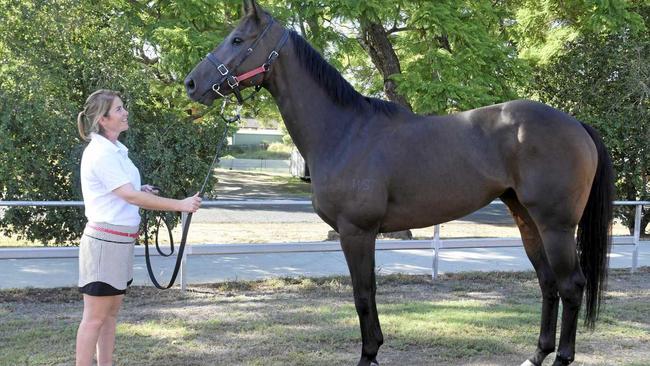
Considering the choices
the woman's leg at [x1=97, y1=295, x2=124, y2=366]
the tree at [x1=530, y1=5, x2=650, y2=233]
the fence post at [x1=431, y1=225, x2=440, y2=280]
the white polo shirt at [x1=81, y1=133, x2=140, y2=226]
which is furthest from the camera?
the tree at [x1=530, y1=5, x2=650, y2=233]

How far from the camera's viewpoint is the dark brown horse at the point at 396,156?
11.6 ft

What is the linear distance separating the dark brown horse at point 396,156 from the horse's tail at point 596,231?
23 centimetres

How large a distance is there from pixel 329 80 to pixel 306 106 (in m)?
0.22

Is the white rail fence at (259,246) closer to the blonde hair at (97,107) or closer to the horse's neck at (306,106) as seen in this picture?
the horse's neck at (306,106)

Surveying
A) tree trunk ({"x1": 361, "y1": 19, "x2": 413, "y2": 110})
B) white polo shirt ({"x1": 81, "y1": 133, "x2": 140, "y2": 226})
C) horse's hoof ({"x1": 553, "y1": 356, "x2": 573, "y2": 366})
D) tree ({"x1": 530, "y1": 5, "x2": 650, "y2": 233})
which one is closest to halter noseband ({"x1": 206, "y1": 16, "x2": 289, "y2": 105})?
white polo shirt ({"x1": 81, "y1": 133, "x2": 140, "y2": 226})

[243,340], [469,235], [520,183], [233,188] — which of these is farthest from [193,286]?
[233,188]

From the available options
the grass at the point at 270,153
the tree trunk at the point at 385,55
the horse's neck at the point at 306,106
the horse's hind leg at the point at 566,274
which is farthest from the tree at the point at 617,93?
the grass at the point at 270,153

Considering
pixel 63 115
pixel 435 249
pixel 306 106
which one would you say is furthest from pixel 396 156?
pixel 63 115

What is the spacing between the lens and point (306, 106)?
371cm

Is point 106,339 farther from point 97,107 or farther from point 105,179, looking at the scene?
point 97,107

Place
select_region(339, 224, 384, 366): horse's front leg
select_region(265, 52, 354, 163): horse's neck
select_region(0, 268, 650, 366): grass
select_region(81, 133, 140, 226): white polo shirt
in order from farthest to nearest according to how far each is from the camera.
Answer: select_region(0, 268, 650, 366): grass
select_region(265, 52, 354, 163): horse's neck
select_region(339, 224, 384, 366): horse's front leg
select_region(81, 133, 140, 226): white polo shirt

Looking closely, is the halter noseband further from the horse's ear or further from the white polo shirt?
the white polo shirt

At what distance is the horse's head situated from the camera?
354cm

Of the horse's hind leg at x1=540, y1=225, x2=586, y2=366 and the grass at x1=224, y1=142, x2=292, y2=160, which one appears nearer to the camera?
the horse's hind leg at x1=540, y1=225, x2=586, y2=366
